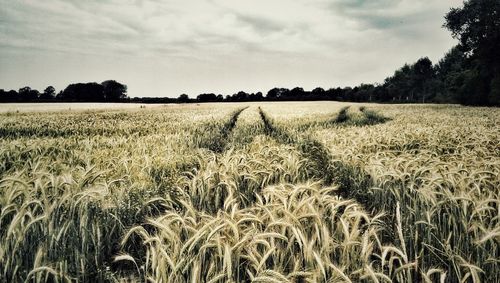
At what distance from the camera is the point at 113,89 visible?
362ft

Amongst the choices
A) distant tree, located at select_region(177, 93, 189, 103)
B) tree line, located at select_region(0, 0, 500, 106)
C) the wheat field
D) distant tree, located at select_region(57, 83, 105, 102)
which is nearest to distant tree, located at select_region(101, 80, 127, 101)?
tree line, located at select_region(0, 0, 500, 106)

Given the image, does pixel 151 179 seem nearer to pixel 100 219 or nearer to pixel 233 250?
pixel 100 219

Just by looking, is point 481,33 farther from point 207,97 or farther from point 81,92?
point 81,92

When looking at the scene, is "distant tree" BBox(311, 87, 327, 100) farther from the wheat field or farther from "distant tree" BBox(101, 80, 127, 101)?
the wheat field

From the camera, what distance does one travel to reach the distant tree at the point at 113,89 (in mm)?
107438

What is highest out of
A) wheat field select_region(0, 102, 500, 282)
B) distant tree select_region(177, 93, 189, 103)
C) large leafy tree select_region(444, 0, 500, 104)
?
large leafy tree select_region(444, 0, 500, 104)

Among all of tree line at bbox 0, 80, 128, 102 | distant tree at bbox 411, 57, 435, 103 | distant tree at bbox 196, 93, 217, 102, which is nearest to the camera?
tree line at bbox 0, 80, 128, 102

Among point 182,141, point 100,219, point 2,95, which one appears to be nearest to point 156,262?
point 100,219

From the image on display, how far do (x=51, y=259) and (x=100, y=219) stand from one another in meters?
0.61

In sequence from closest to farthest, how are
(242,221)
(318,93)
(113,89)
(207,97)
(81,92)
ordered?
(242,221) < (81,92) < (207,97) < (113,89) < (318,93)

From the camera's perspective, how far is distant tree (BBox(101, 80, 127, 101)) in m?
107

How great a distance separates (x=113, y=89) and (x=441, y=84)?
104723 millimetres

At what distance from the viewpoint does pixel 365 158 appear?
5.00m

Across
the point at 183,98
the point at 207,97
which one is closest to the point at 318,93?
the point at 207,97
